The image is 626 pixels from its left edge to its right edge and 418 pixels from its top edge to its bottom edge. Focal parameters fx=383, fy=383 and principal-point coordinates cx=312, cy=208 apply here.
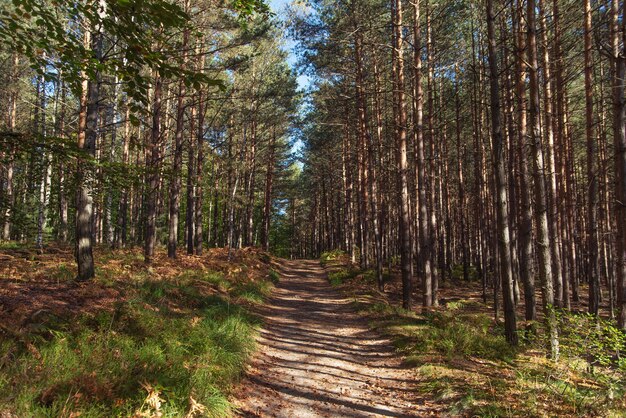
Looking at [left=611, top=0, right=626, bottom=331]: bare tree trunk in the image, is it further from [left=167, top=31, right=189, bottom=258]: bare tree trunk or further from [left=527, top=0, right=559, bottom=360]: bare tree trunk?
[left=167, top=31, right=189, bottom=258]: bare tree trunk

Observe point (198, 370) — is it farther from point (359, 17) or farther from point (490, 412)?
point (359, 17)

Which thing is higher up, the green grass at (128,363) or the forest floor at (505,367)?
the green grass at (128,363)

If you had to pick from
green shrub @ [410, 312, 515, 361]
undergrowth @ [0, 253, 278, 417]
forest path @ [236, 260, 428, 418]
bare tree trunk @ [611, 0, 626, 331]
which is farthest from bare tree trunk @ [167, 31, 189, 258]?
bare tree trunk @ [611, 0, 626, 331]

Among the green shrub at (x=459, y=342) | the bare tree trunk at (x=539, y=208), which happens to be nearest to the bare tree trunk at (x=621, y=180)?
the bare tree trunk at (x=539, y=208)

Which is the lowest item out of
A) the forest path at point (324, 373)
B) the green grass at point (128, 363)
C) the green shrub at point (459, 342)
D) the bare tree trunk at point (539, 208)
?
the forest path at point (324, 373)

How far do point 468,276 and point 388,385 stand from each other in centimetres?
1876

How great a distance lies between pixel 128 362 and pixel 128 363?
0.13 ft

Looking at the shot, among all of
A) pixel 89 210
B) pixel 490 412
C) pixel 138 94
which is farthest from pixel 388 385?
pixel 89 210

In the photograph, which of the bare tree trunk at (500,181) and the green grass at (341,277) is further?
the green grass at (341,277)

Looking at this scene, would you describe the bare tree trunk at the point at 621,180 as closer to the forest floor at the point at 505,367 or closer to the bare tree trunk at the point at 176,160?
the forest floor at the point at 505,367

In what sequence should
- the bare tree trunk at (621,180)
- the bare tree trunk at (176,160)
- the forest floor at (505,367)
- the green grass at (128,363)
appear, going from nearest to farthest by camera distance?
the green grass at (128,363) < the forest floor at (505,367) < the bare tree trunk at (621,180) < the bare tree trunk at (176,160)

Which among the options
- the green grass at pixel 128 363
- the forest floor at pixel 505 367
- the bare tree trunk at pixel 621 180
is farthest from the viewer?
the bare tree trunk at pixel 621 180

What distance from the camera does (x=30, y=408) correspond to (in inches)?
133

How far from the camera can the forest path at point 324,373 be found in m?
5.32
